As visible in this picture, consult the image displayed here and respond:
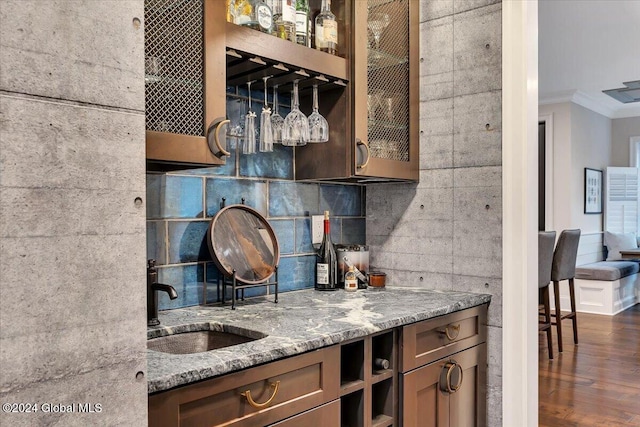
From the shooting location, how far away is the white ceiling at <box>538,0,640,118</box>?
3902 mm

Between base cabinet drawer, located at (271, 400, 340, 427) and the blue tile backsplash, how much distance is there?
2.17 feet

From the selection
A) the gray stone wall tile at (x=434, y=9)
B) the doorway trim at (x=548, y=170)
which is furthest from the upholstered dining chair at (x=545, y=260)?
the gray stone wall tile at (x=434, y=9)

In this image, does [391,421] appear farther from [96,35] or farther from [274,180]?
[96,35]

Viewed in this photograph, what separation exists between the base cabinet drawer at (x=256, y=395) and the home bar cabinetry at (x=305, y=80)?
0.63m

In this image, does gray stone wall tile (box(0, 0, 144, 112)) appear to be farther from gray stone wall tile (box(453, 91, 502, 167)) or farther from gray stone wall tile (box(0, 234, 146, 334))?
gray stone wall tile (box(453, 91, 502, 167))

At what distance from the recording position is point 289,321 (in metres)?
1.60

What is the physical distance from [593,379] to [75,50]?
3.98 meters

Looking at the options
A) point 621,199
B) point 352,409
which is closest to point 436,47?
point 352,409

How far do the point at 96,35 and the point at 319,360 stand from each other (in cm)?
94

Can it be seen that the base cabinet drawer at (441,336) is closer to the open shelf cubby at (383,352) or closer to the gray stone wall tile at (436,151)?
the open shelf cubby at (383,352)

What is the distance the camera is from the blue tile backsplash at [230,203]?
1.79 meters

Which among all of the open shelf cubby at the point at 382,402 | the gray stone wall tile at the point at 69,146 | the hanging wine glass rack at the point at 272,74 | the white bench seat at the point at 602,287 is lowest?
the white bench seat at the point at 602,287

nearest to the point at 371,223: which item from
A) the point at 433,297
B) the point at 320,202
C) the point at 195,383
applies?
the point at 320,202

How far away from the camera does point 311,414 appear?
4.56 ft
